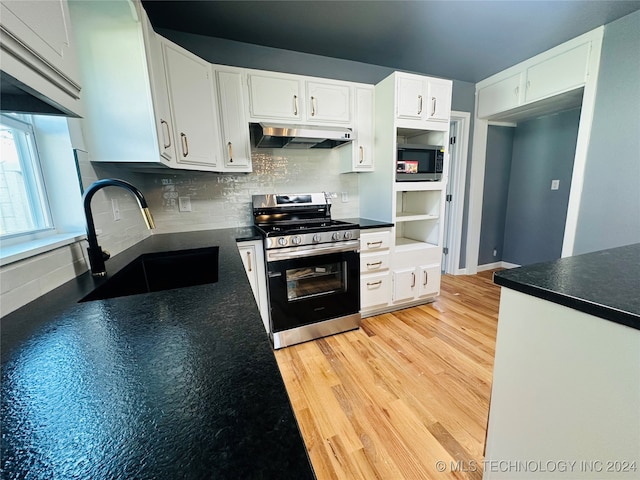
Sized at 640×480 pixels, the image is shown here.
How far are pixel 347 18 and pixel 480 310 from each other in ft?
9.37

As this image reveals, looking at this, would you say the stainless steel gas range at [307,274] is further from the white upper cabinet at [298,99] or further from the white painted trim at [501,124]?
the white painted trim at [501,124]

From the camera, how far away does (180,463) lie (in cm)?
26

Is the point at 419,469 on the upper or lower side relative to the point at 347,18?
lower

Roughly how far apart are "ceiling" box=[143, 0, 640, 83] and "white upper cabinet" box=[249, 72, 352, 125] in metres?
0.33

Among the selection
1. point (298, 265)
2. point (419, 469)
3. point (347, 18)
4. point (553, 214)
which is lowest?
point (419, 469)

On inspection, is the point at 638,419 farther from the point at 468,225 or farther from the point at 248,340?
the point at 468,225

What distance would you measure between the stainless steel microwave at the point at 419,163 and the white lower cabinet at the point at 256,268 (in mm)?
1431

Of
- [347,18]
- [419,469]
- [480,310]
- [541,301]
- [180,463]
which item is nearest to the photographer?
[180,463]

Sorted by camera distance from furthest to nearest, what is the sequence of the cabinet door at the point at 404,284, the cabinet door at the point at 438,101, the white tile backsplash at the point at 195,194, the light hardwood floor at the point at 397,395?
the cabinet door at the point at 404,284 < the cabinet door at the point at 438,101 < the light hardwood floor at the point at 397,395 < the white tile backsplash at the point at 195,194

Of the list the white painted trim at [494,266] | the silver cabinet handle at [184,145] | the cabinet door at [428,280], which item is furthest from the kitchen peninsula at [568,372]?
the white painted trim at [494,266]

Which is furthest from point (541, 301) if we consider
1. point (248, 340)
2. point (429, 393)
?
point (429, 393)

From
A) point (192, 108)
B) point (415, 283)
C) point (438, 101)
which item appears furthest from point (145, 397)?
point (438, 101)

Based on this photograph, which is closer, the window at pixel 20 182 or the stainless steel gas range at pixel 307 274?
the window at pixel 20 182

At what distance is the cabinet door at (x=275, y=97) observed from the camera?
2004 millimetres
